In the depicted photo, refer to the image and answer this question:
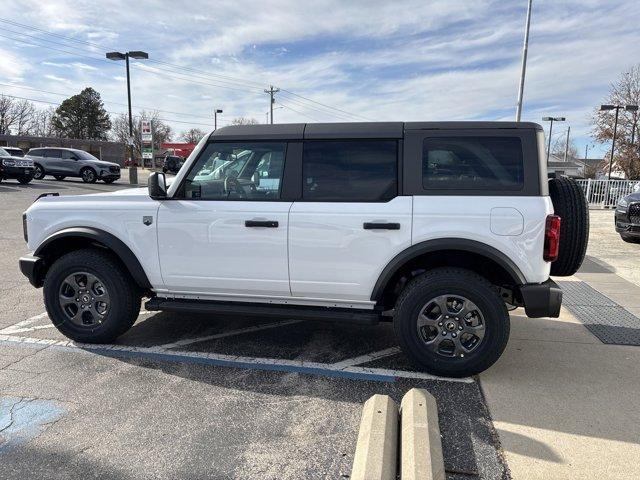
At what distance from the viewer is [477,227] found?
11.3 feet

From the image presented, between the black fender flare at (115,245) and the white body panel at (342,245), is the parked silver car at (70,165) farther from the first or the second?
the white body panel at (342,245)

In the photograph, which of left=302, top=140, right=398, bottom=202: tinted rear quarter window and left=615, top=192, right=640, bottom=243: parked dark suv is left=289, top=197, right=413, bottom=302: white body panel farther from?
left=615, top=192, right=640, bottom=243: parked dark suv

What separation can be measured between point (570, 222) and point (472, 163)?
916 millimetres

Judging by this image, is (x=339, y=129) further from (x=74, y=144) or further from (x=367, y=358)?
(x=74, y=144)

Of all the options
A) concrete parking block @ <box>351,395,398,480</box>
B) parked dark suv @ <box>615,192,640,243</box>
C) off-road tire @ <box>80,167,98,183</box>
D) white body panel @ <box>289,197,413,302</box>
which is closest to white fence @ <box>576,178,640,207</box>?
parked dark suv @ <box>615,192,640,243</box>

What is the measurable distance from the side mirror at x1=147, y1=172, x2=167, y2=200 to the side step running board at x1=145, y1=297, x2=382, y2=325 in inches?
35.7

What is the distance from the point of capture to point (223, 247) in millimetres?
3848

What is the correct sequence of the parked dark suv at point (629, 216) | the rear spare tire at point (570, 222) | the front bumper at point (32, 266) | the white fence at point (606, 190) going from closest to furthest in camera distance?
the rear spare tire at point (570, 222) → the front bumper at point (32, 266) → the parked dark suv at point (629, 216) → the white fence at point (606, 190)

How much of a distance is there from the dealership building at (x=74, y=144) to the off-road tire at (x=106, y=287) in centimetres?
5782

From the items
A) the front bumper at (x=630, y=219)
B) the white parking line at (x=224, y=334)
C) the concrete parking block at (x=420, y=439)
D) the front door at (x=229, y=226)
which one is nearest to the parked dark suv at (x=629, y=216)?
the front bumper at (x=630, y=219)

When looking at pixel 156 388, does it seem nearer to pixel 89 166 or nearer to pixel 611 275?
pixel 611 275

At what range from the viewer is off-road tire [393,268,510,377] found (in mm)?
3479

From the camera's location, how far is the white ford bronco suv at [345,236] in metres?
3.46

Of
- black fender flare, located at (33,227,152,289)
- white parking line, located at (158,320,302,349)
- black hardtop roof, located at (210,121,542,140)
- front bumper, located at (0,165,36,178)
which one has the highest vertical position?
black hardtop roof, located at (210,121,542,140)
